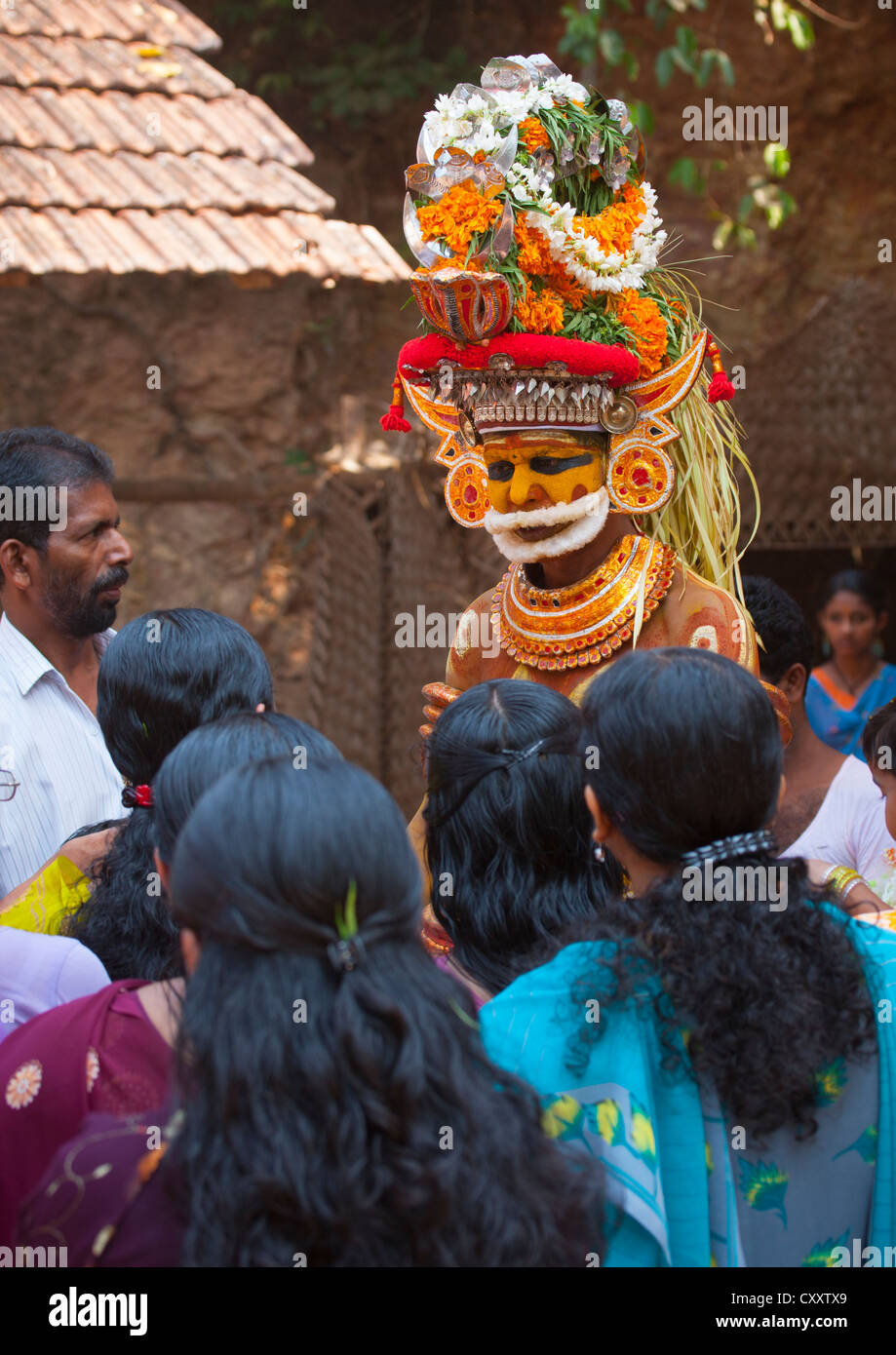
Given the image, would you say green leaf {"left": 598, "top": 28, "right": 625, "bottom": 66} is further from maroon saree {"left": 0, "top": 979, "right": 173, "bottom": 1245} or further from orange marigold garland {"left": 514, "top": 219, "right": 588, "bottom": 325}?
maroon saree {"left": 0, "top": 979, "right": 173, "bottom": 1245}

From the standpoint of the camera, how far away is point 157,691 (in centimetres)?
213

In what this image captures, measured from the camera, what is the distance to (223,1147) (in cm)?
123

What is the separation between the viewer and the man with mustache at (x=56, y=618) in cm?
294

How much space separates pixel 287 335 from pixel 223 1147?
16.1 ft

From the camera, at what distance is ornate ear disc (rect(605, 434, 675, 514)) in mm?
3078

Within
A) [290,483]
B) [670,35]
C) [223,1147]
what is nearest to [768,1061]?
[223,1147]

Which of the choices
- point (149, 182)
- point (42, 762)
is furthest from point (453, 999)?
point (149, 182)

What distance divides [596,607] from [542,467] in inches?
13.7

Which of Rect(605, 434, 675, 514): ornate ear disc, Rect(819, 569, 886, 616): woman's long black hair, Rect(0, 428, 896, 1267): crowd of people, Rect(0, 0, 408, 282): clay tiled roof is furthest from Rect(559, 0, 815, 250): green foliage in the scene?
Rect(0, 428, 896, 1267): crowd of people

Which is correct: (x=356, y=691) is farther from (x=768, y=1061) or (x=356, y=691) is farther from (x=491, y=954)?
(x=768, y=1061)

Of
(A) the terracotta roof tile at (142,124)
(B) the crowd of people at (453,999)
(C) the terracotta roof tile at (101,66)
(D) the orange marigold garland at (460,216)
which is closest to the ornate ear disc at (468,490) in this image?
(D) the orange marigold garland at (460,216)

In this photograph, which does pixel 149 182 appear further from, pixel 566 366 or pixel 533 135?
pixel 566 366

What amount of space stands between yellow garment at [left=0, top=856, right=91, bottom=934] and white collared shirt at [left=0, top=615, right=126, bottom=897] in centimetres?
70

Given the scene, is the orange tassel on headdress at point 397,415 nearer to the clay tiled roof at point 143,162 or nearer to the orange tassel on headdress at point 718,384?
the orange tassel on headdress at point 718,384
